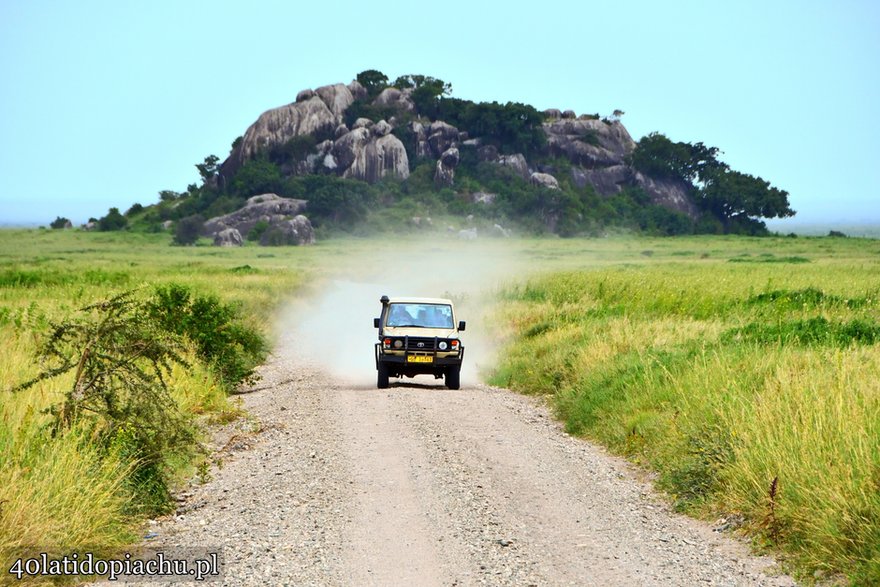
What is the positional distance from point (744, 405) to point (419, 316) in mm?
10547

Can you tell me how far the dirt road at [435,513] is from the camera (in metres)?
9.76

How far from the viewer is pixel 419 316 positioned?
23359mm

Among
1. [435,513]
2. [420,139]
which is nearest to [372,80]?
[420,139]

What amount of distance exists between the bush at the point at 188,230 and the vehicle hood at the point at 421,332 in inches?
4541

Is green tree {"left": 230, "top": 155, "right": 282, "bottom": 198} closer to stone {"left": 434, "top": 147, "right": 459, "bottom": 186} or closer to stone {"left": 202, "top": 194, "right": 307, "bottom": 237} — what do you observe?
stone {"left": 202, "top": 194, "right": 307, "bottom": 237}

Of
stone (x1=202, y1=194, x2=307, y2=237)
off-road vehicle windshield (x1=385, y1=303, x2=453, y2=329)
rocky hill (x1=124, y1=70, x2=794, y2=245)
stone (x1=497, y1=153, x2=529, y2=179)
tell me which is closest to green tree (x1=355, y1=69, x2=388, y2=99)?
rocky hill (x1=124, y1=70, x2=794, y2=245)

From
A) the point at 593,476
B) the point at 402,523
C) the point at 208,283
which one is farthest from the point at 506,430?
the point at 208,283

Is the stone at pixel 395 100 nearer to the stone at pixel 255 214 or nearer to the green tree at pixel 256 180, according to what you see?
the green tree at pixel 256 180

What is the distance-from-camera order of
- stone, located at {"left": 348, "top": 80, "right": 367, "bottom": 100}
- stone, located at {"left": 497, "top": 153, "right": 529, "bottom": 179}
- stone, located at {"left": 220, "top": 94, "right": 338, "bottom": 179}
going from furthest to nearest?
stone, located at {"left": 348, "top": 80, "right": 367, "bottom": 100} → stone, located at {"left": 220, "top": 94, "right": 338, "bottom": 179} → stone, located at {"left": 497, "top": 153, "right": 529, "bottom": 179}

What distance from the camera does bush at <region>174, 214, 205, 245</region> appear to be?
135m

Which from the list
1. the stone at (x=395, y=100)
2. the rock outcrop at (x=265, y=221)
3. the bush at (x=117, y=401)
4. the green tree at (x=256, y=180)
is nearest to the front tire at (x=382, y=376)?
the bush at (x=117, y=401)

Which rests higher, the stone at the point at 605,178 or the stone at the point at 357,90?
the stone at the point at 357,90

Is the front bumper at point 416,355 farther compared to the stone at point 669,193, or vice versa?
the stone at point 669,193

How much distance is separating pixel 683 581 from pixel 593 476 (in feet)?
15.0
